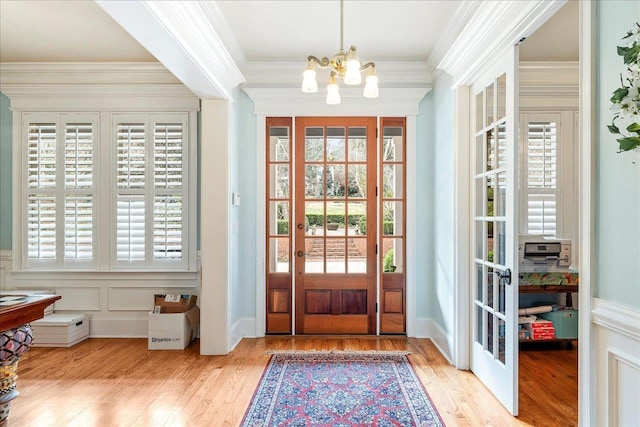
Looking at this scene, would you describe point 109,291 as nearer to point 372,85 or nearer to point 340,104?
point 340,104

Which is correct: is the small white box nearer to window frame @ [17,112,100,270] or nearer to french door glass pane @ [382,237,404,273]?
window frame @ [17,112,100,270]

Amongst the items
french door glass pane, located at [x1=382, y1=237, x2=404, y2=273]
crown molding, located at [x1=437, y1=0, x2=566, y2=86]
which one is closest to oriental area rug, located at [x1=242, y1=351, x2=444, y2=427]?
french door glass pane, located at [x1=382, y1=237, x2=404, y2=273]

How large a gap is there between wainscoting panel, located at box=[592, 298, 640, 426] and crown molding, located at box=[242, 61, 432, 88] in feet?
10.4

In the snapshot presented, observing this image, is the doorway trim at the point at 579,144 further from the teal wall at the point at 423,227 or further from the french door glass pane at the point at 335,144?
the french door glass pane at the point at 335,144

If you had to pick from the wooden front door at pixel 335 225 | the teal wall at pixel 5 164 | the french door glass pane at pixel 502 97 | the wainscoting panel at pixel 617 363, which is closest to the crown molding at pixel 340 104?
the wooden front door at pixel 335 225

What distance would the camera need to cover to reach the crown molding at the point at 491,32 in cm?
222

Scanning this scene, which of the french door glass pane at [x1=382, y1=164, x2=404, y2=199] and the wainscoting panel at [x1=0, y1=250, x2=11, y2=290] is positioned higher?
the french door glass pane at [x1=382, y1=164, x2=404, y2=199]

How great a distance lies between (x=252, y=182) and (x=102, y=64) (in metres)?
1.94

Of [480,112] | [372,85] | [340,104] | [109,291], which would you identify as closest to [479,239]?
[480,112]

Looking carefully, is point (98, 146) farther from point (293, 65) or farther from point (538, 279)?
point (538, 279)

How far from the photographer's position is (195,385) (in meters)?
3.06

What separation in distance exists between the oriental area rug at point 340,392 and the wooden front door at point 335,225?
2.23 feet

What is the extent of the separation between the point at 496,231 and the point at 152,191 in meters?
3.33

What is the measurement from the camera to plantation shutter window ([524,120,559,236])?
421 cm
